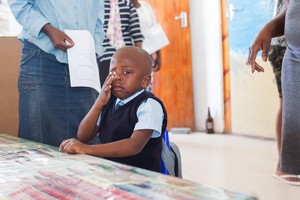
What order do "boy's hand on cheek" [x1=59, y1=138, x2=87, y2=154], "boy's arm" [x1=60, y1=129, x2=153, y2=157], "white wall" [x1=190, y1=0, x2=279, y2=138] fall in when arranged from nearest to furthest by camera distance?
"boy's hand on cheek" [x1=59, y1=138, x2=87, y2=154] → "boy's arm" [x1=60, y1=129, x2=153, y2=157] → "white wall" [x1=190, y1=0, x2=279, y2=138]

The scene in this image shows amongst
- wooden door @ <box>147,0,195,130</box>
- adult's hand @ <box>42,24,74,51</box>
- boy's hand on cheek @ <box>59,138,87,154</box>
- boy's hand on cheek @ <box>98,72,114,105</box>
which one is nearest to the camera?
boy's hand on cheek @ <box>59,138,87,154</box>

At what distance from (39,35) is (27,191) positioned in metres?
1.10

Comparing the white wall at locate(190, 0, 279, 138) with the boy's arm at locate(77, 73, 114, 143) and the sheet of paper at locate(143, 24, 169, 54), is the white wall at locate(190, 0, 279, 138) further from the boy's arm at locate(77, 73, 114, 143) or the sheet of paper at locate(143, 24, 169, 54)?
the boy's arm at locate(77, 73, 114, 143)

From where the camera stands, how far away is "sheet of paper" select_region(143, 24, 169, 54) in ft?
12.6

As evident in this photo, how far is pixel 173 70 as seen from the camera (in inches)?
208

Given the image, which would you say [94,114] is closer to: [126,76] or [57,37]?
[126,76]

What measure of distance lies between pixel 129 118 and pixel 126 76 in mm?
148

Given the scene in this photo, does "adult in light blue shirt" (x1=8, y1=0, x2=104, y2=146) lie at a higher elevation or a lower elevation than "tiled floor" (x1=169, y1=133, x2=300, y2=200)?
higher

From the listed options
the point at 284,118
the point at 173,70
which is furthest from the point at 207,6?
the point at 284,118

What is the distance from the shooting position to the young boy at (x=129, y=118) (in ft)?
4.05

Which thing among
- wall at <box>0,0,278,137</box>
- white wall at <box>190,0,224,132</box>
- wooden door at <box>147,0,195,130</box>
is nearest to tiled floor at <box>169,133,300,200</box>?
wall at <box>0,0,278,137</box>

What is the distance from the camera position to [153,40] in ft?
12.7

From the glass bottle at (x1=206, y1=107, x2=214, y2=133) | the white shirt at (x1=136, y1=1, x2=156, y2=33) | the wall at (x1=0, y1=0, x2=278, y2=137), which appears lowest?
the glass bottle at (x1=206, y1=107, x2=214, y2=133)

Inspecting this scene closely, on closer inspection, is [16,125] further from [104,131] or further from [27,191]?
[27,191]
